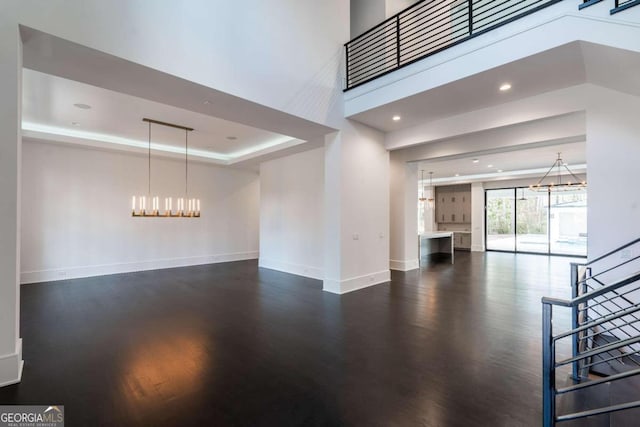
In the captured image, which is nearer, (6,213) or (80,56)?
(6,213)

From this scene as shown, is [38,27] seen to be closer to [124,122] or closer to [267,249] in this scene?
[124,122]

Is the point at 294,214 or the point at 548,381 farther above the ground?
the point at 294,214

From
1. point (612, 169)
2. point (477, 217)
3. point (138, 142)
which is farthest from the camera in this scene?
point (477, 217)

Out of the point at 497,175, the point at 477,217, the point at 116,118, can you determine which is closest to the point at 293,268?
the point at 116,118

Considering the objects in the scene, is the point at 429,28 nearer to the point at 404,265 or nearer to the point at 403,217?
the point at 403,217

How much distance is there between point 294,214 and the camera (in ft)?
24.9

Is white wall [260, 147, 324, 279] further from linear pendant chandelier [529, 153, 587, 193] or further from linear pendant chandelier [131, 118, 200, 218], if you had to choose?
linear pendant chandelier [529, 153, 587, 193]

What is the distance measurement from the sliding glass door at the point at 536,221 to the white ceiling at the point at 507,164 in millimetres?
1265

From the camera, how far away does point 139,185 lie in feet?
25.7

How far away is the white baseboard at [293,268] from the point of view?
6.96m

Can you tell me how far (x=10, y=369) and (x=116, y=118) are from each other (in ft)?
15.5

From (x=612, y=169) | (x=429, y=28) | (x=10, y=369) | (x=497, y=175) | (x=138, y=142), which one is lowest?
(x=10, y=369)

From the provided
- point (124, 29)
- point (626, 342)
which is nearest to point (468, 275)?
point (626, 342)

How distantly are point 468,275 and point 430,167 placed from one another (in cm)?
445
